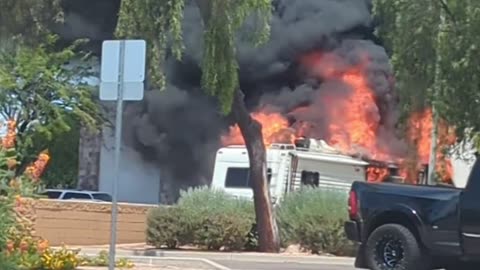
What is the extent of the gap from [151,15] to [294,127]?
18.7 m

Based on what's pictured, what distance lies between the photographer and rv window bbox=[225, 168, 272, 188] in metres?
31.1

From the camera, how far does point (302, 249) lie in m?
27.6

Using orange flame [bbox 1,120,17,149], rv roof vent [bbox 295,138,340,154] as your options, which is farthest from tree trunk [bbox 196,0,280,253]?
orange flame [bbox 1,120,17,149]

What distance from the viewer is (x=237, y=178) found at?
31.3 metres

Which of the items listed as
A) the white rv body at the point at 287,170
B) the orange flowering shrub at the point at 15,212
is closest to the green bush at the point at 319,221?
the white rv body at the point at 287,170

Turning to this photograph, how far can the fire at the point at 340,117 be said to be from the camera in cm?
4028

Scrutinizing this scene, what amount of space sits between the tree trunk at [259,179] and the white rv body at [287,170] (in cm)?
219

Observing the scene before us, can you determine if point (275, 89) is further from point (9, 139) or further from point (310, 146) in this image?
point (9, 139)

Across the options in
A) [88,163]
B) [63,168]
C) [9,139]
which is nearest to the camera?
[9,139]

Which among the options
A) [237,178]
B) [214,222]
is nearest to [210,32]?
[214,222]

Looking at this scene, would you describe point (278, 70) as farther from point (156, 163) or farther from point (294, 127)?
point (156, 163)

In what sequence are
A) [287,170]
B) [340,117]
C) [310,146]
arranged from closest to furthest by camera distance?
[287,170]
[310,146]
[340,117]

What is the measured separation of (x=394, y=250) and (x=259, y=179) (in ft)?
38.3

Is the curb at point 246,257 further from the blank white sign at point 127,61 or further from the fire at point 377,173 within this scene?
the blank white sign at point 127,61
